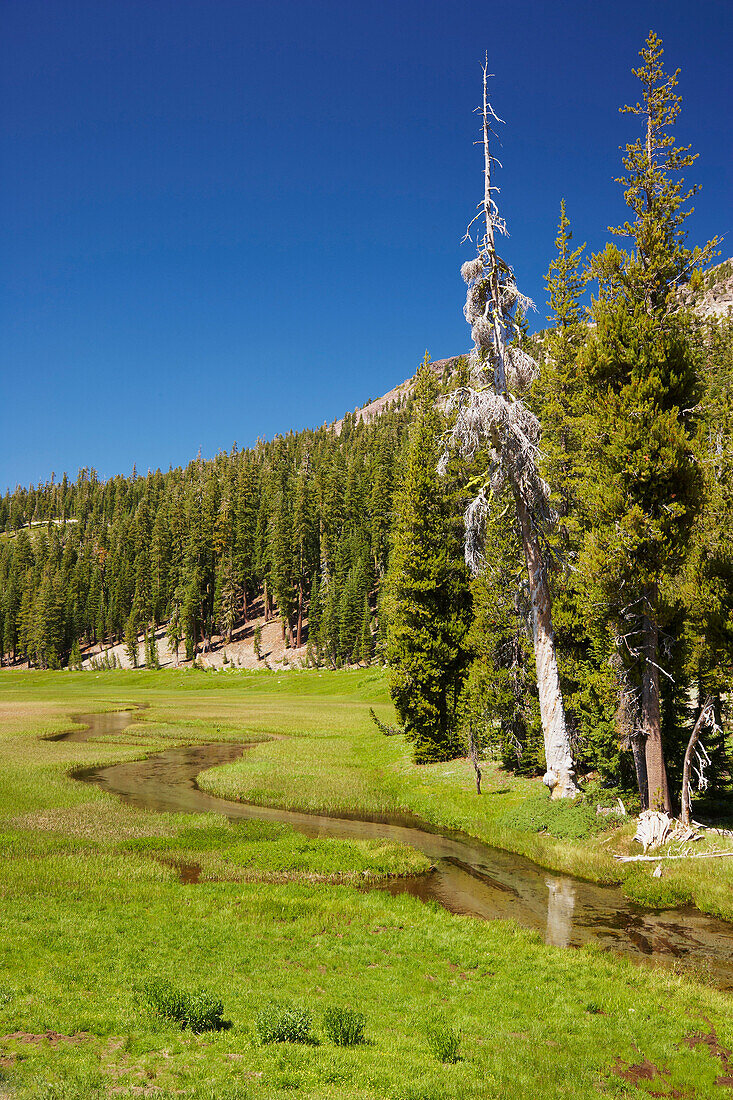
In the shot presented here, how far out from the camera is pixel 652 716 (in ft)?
65.8

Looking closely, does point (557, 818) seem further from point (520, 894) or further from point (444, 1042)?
point (444, 1042)

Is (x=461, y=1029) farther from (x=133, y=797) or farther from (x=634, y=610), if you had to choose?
(x=133, y=797)

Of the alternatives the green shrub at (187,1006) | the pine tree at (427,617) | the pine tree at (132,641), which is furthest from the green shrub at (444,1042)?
the pine tree at (132,641)

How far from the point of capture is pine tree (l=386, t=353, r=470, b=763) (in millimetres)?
35344

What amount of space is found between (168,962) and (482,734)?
848 inches

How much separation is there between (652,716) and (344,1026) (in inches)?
548

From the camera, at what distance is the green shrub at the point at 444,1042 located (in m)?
9.70

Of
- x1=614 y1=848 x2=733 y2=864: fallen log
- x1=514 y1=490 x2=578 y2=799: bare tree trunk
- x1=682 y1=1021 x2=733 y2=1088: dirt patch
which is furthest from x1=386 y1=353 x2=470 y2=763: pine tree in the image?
x1=682 y1=1021 x2=733 y2=1088: dirt patch

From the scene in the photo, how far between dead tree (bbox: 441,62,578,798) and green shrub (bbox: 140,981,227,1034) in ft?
56.7

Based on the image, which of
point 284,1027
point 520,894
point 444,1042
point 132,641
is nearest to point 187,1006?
point 284,1027

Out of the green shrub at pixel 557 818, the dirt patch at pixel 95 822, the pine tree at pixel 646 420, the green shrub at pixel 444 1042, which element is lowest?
the green shrub at pixel 557 818

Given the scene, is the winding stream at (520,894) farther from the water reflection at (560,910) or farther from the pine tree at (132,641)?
the pine tree at (132,641)

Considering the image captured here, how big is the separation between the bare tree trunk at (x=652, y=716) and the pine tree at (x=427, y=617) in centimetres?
1553

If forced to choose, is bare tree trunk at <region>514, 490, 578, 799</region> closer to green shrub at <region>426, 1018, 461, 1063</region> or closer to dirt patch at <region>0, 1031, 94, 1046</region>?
green shrub at <region>426, 1018, 461, 1063</region>
